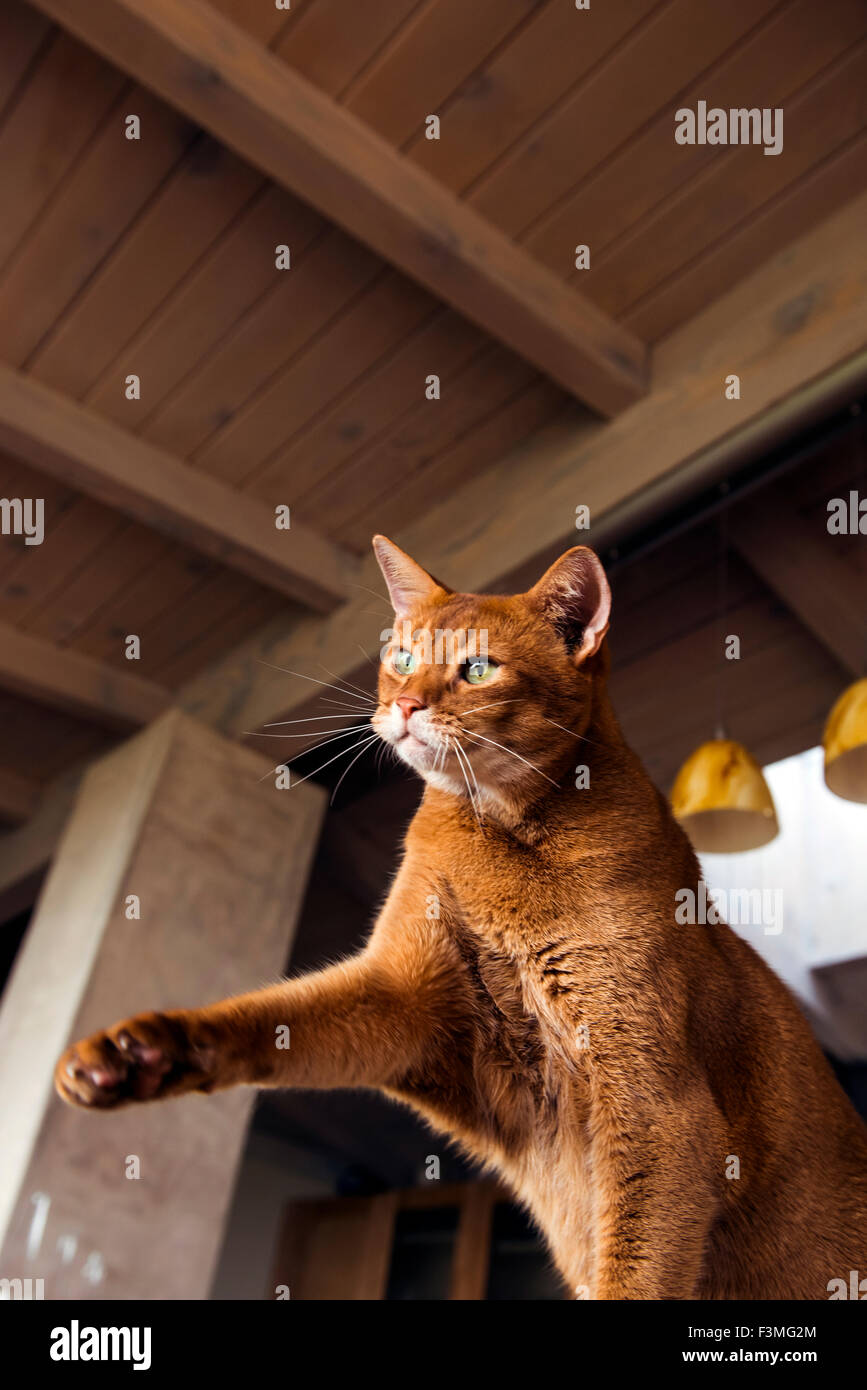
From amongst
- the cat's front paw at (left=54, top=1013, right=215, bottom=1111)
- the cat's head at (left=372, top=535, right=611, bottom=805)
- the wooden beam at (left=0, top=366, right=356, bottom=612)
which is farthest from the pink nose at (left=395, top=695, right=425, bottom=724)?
the wooden beam at (left=0, top=366, right=356, bottom=612)

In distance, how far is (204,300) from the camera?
2543mm

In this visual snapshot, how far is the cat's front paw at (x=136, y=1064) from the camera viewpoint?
59 cm

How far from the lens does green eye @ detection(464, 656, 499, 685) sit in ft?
2.79

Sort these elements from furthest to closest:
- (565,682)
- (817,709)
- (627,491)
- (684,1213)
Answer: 1. (817,709)
2. (627,491)
3. (565,682)
4. (684,1213)

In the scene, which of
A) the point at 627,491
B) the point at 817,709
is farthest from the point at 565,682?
the point at 817,709

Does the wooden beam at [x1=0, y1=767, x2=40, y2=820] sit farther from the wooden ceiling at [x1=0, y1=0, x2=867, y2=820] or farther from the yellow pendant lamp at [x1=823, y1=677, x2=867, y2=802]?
the yellow pendant lamp at [x1=823, y1=677, x2=867, y2=802]

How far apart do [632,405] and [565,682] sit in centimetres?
185

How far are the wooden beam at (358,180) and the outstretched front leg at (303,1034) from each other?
5.45 feet

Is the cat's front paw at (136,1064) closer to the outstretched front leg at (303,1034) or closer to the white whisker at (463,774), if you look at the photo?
the outstretched front leg at (303,1034)

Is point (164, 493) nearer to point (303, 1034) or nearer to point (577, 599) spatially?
point (577, 599)

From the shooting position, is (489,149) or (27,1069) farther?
(27,1069)

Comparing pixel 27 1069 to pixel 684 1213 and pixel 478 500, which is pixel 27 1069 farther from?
pixel 684 1213

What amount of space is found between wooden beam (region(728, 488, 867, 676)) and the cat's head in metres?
2.18

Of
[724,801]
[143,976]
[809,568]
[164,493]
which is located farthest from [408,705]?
[143,976]
